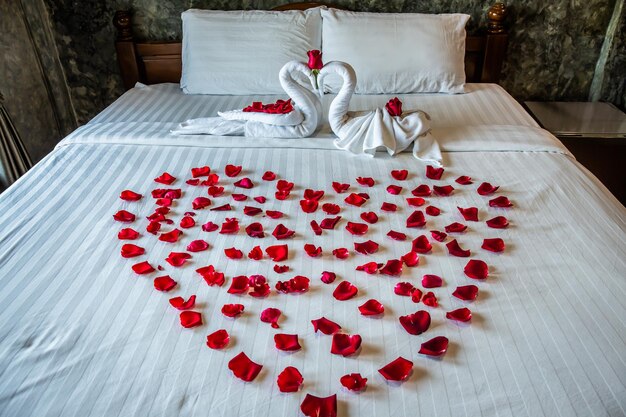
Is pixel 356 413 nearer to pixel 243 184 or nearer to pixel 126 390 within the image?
pixel 126 390

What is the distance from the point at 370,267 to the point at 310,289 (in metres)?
0.17

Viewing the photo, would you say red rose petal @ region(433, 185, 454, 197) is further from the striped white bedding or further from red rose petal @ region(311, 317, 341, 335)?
red rose petal @ region(311, 317, 341, 335)

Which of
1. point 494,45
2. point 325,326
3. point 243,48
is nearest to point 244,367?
point 325,326

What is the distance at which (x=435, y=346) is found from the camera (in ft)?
3.32

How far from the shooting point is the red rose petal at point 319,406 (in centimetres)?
88

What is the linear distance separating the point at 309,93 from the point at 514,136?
83 centimetres

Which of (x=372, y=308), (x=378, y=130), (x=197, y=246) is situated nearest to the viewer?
(x=372, y=308)

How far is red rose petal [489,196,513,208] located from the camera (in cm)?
150

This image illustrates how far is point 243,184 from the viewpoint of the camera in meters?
1.64

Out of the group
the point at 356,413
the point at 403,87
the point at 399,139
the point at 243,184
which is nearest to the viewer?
the point at 356,413

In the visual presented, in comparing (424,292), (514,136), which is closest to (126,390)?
(424,292)

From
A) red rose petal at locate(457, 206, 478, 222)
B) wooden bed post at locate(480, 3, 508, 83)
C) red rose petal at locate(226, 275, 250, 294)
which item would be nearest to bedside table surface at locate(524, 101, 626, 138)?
wooden bed post at locate(480, 3, 508, 83)

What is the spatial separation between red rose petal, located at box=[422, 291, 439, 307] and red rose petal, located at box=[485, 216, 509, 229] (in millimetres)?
381

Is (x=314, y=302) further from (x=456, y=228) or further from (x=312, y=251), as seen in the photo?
(x=456, y=228)
